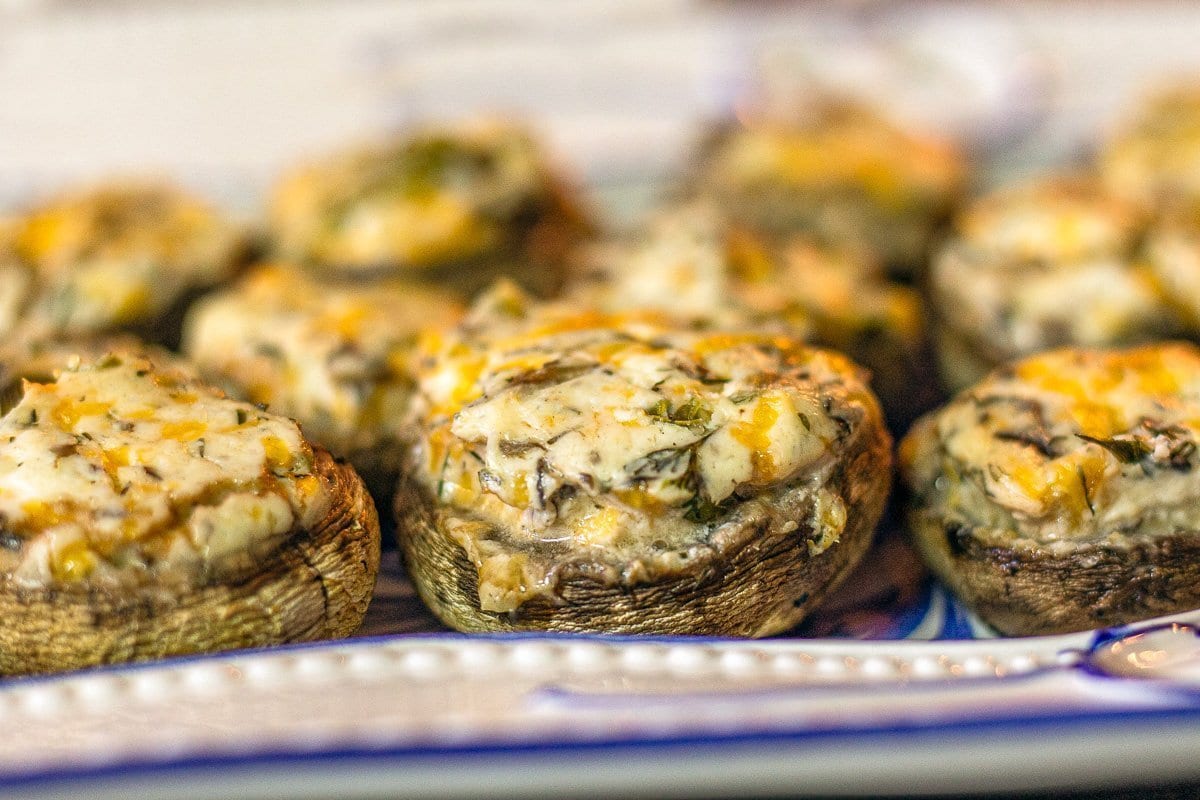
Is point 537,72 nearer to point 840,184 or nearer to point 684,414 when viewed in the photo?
point 840,184

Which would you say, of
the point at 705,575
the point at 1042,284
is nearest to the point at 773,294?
the point at 1042,284

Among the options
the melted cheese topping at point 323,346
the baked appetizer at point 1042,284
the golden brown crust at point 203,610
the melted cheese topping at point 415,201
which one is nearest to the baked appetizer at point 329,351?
the melted cheese topping at point 323,346

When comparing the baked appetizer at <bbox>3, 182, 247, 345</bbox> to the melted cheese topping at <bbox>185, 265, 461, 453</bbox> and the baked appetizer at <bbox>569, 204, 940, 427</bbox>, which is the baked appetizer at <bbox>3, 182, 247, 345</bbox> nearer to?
the melted cheese topping at <bbox>185, 265, 461, 453</bbox>

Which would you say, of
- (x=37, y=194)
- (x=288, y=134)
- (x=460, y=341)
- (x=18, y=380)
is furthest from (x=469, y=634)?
(x=288, y=134)

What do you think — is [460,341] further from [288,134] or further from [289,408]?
[288,134]

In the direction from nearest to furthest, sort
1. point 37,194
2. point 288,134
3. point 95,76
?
point 37,194
point 288,134
point 95,76

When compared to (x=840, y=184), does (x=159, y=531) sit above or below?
below

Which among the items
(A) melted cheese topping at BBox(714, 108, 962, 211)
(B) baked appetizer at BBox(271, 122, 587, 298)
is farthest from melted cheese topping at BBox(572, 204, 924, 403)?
(A) melted cheese topping at BBox(714, 108, 962, 211)
